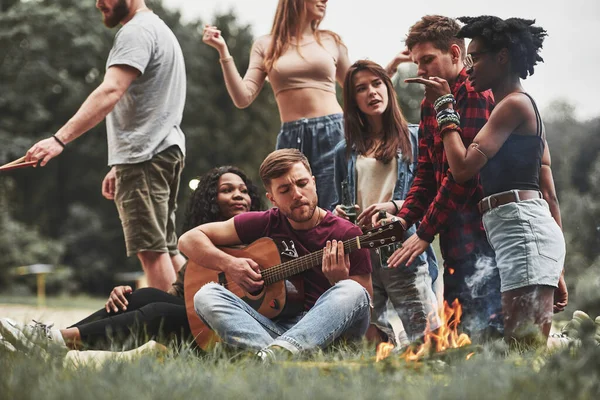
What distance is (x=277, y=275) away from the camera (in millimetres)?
4137

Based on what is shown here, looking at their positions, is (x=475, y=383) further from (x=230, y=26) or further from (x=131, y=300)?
(x=230, y=26)

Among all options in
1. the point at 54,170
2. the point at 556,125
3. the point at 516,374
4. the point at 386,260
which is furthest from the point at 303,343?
the point at 54,170

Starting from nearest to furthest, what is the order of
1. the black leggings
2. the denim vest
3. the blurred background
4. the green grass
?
the green grass, the black leggings, the denim vest, the blurred background

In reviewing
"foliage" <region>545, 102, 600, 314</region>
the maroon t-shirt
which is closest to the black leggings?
the maroon t-shirt

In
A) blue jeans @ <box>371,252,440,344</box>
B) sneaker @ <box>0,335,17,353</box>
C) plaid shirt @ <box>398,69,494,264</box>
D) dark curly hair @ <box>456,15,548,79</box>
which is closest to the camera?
sneaker @ <box>0,335,17,353</box>

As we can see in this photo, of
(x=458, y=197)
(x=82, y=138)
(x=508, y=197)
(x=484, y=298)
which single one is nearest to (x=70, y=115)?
(x=82, y=138)

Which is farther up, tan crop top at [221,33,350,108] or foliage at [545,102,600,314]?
tan crop top at [221,33,350,108]

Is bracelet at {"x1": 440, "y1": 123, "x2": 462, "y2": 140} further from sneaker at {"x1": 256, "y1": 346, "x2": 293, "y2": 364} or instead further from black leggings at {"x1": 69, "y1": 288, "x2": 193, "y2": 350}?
black leggings at {"x1": 69, "y1": 288, "x2": 193, "y2": 350}

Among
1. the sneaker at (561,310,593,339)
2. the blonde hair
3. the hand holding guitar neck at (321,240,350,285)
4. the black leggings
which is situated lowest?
the black leggings

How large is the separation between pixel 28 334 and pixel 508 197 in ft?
7.12

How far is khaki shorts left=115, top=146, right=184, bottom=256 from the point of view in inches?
196

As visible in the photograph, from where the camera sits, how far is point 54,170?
26.5 meters

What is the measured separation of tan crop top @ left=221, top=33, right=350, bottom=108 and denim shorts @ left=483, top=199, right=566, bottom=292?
1892 mm

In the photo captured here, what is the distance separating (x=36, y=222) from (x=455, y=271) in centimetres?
2314
